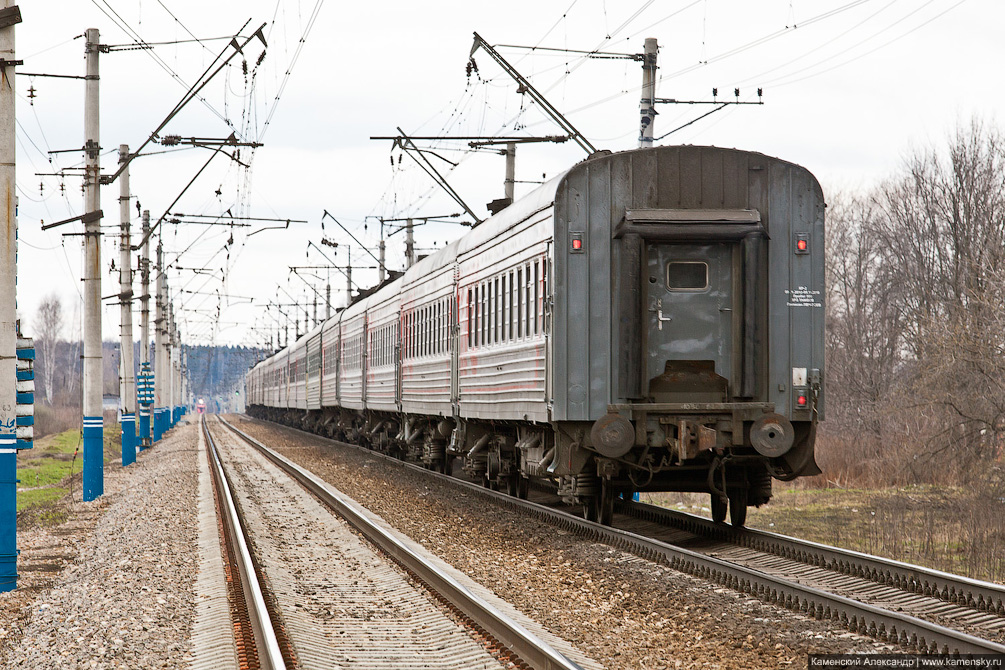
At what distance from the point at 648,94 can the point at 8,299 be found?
10.0m

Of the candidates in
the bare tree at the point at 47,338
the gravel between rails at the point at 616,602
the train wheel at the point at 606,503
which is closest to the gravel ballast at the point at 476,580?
the gravel between rails at the point at 616,602

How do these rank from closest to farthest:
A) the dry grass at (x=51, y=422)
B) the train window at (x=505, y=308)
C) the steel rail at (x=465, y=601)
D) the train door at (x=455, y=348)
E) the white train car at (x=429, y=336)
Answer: the steel rail at (x=465, y=601) < the train window at (x=505, y=308) < the train door at (x=455, y=348) < the white train car at (x=429, y=336) < the dry grass at (x=51, y=422)

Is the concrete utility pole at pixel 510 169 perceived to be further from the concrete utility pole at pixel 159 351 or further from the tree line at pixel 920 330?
the concrete utility pole at pixel 159 351

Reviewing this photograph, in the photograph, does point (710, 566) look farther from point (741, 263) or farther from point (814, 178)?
point (814, 178)

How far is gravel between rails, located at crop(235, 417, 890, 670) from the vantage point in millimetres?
6930

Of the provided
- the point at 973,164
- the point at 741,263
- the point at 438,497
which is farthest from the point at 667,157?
the point at 973,164

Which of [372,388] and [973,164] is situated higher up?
[973,164]

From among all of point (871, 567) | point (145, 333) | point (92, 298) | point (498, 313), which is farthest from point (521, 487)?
point (145, 333)

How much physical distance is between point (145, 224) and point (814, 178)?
96.3 ft

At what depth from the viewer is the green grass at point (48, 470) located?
21362 mm

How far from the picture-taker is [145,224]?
3672 cm

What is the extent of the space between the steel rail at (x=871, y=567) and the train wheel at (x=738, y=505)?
315mm

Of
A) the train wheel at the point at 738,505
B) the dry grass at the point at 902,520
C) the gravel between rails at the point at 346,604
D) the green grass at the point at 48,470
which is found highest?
the train wheel at the point at 738,505

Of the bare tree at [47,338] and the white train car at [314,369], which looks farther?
the bare tree at [47,338]
